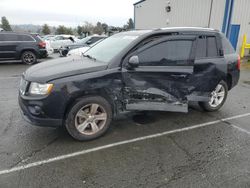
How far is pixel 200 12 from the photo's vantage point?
46.5ft

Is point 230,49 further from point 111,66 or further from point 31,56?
point 31,56

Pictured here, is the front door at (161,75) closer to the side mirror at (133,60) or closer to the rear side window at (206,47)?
the side mirror at (133,60)

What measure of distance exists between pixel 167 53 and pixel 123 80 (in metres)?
0.98

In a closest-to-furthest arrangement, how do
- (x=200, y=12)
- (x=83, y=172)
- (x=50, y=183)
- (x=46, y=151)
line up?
(x=50, y=183), (x=83, y=172), (x=46, y=151), (x=200, y=12)

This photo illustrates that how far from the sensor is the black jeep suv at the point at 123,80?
2.96m

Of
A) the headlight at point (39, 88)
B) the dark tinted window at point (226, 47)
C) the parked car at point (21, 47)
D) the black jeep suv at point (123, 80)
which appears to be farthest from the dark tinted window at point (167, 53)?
the parked car at point (21, 47)

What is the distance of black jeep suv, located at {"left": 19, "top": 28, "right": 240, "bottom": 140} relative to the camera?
2.96 meters

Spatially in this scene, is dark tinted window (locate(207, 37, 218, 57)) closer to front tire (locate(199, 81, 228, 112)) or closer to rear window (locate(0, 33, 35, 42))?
front tire (locate(199, 81, 228, 112))

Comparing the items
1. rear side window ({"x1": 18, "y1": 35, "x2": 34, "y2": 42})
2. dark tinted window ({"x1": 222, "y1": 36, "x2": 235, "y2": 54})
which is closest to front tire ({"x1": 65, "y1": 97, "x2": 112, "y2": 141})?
dark tinted window ({"x1": 222, "y1": 36, "x2": 235, "y2": 54})

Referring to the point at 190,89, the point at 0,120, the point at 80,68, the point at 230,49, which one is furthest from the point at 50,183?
the point at 230,49

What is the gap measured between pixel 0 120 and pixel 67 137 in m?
1.62

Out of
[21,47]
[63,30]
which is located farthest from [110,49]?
[63,30]

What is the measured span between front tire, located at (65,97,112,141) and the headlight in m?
0.46

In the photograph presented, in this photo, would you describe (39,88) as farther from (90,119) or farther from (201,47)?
(201,47)
